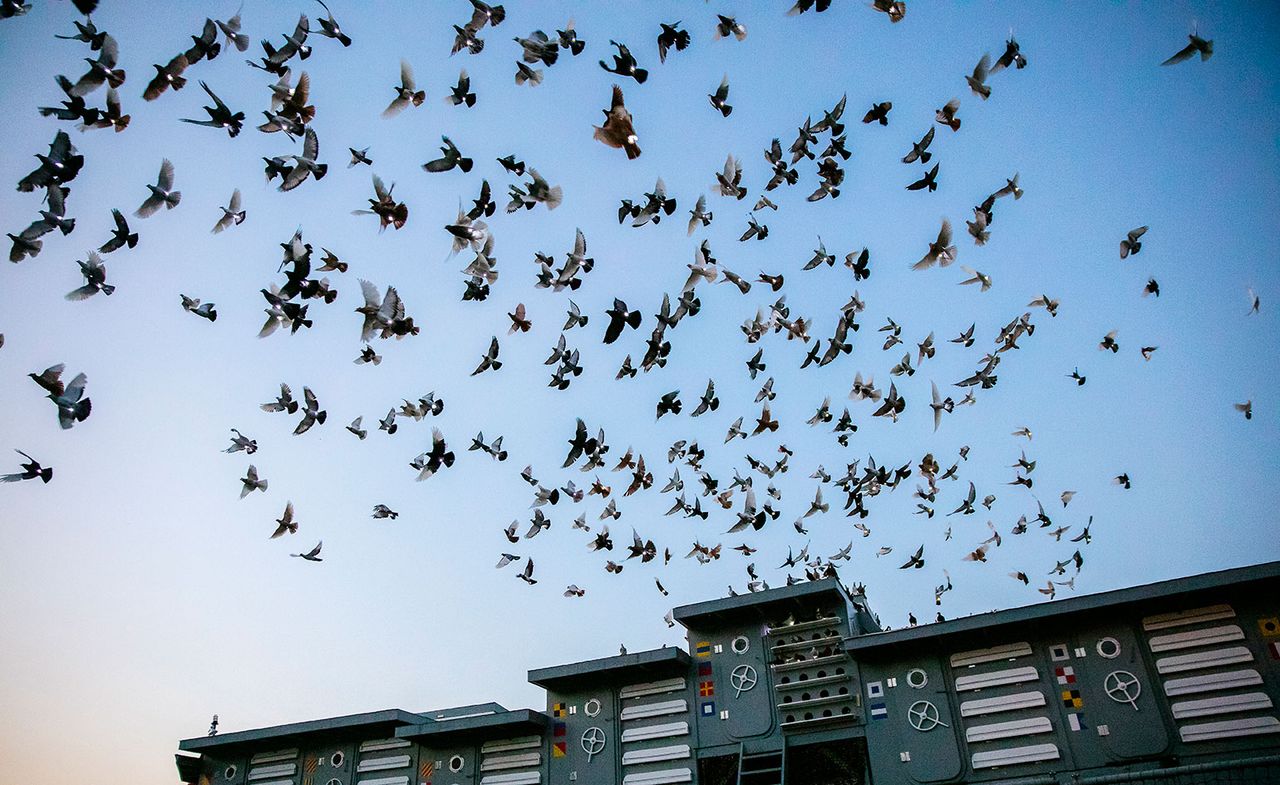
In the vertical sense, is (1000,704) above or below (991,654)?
below

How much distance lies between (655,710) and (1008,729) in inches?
390

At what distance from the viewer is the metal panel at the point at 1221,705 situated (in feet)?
62.4

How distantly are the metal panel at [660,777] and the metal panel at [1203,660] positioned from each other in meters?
12.8

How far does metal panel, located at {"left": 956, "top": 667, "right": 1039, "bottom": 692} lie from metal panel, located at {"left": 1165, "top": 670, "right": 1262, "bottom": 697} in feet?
10.00

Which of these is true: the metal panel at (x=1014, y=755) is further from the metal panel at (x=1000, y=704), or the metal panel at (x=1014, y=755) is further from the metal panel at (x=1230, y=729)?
the metal panel at (x=1230, y=729)

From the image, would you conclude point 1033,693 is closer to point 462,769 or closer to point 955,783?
point 955,783

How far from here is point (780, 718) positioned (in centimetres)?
2373

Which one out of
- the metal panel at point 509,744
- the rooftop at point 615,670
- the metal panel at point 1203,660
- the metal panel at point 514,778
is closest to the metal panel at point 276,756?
the metal panel at point 509,744

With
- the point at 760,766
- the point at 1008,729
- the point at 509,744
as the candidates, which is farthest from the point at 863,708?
the point at 509,744

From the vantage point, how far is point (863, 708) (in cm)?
2294

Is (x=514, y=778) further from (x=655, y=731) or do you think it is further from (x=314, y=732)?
(x=314, y=732)

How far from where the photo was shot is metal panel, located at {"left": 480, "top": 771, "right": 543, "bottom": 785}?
82.9 feet

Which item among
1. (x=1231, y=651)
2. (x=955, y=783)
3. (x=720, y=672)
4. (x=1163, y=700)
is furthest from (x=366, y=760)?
(x=1231, y=651)

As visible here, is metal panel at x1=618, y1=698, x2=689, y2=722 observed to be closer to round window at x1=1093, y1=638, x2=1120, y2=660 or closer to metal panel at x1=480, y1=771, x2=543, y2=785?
metal panel at x1=480, y1=771, x2=543, y2=785
